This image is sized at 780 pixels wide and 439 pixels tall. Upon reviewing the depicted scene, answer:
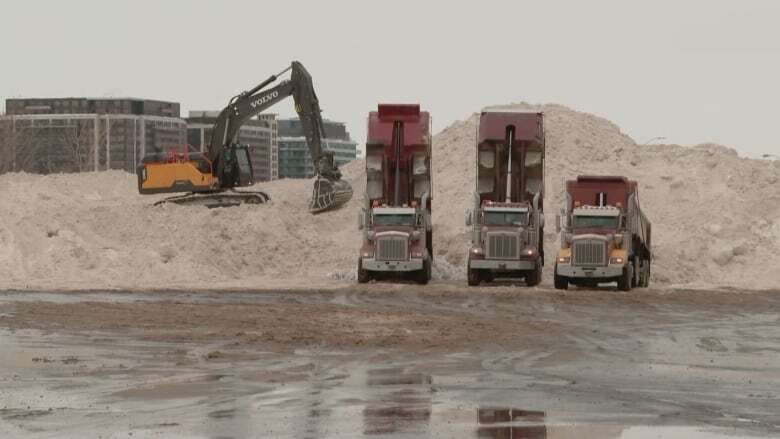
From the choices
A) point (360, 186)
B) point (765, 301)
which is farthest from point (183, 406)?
point (360, 186)

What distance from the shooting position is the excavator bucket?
7262 centimetres

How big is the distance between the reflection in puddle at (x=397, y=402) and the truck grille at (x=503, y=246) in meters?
29.7

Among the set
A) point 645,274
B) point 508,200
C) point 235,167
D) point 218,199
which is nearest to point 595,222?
point 508,200

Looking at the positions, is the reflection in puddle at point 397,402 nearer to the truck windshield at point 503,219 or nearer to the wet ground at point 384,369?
the wet ground at point 384,369

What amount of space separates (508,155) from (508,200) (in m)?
1.81

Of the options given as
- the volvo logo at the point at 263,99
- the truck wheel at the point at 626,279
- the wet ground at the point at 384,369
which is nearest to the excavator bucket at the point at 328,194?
the volvo logo at the point at 263,99

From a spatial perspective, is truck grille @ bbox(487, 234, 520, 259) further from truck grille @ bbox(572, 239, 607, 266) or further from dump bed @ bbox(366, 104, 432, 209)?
dump bed @ bbox(366, 104, 432, 209)

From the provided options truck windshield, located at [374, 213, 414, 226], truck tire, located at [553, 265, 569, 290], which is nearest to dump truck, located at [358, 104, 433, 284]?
truck windshield, located at [374, 213, 414, 226]

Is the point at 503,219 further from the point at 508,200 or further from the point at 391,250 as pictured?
the point at 391,250

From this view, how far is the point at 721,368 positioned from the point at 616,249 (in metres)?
27.4

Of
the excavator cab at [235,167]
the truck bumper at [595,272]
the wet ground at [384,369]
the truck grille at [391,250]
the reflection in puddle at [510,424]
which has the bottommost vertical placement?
the wet ground at [384,369]

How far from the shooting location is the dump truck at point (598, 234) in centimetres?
5450

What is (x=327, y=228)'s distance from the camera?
72125 mm

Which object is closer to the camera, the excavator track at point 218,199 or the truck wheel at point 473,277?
the truck wheel at point 473,277
